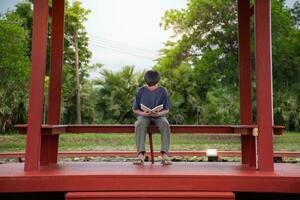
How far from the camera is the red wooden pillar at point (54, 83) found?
18.8 feet

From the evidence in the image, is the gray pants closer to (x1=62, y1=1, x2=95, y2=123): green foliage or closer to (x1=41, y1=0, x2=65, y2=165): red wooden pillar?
(x1=41, y1=0, x2=65, y2=165): red wooden pillar

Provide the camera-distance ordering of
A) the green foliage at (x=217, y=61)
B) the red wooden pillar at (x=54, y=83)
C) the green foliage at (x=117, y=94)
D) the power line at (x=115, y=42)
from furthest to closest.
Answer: the power line at (x=115, y=42) < the green foliage at (x=117, y=94) < the green foliage at (x=217, y=61) < the red wooden pillar at (x=54, y=83)

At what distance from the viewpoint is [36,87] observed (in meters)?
4.57

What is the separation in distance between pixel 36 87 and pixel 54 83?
122 centimetres

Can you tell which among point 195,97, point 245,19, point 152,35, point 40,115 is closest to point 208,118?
point 195,97

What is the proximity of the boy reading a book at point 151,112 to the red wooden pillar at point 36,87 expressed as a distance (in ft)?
4.00

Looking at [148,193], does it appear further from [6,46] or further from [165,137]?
[6,46]

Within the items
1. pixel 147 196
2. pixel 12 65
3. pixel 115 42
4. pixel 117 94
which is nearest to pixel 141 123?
pixel 147 196

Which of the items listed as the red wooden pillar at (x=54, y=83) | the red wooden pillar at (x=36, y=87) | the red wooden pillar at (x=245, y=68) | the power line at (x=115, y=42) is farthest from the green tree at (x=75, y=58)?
the red wooden pillar at (x=36, y=87)

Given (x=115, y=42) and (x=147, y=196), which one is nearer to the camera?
(x=147, y=196)

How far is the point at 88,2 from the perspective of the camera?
116ft

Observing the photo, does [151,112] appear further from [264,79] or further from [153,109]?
[264,79]

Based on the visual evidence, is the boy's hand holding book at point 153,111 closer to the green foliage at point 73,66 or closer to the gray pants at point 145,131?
the gray pants at point 145,131

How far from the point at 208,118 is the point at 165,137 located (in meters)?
21.6
